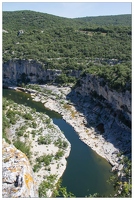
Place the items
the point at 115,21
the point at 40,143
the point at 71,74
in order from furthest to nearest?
the point at 115,21 < the point at 71,74 < the point at 40,143

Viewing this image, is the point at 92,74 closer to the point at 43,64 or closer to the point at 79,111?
the point at 79,111

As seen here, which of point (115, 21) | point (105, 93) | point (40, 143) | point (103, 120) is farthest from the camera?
point (115, 21)

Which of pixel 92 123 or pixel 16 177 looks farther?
pixel 92 123

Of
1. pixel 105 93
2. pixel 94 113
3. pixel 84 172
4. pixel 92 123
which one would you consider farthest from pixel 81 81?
pixel 84 172

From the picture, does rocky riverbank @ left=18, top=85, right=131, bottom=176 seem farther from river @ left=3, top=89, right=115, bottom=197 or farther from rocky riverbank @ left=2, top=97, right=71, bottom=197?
rocky riverbank @ left=2, top=97, right=71, bottom=197

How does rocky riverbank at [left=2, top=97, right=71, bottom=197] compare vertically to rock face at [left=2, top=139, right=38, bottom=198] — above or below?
below

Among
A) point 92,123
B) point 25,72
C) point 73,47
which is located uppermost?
point 73,47

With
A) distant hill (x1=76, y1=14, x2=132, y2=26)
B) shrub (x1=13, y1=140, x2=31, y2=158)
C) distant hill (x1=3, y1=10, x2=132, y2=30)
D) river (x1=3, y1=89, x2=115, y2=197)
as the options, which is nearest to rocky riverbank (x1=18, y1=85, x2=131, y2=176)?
river (x1=3, y1=89, x2=115, y2=197)

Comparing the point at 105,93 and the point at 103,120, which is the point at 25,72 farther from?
the point at 103,120
